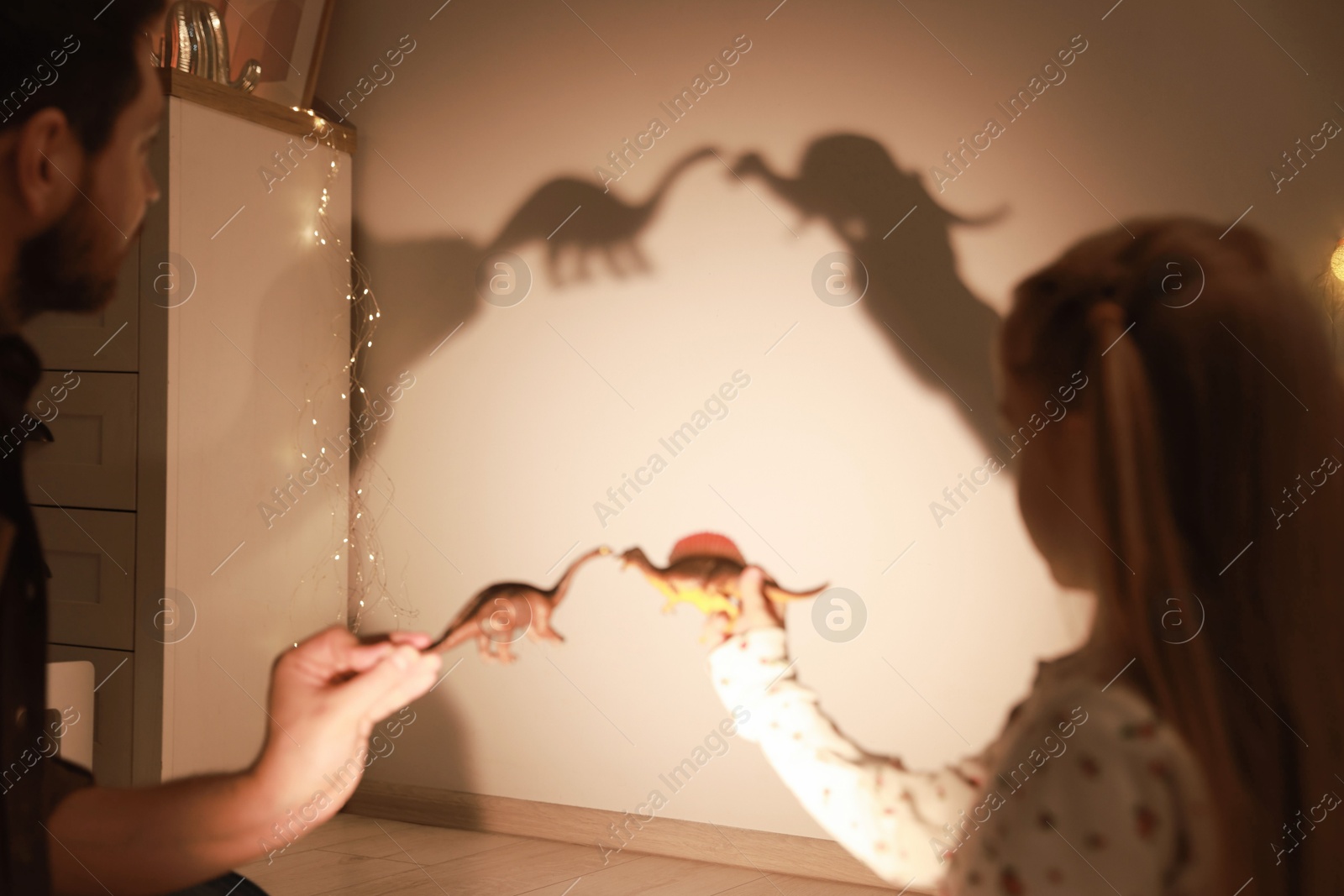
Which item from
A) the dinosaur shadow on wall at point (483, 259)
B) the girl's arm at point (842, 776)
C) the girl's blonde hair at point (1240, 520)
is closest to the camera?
the girl's blonde hair at point (1240, 520)

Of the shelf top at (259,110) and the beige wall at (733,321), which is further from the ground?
the shelf top at (259,110)

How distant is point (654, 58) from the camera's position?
2.15m

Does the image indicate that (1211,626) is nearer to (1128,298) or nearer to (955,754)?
(1128,298)

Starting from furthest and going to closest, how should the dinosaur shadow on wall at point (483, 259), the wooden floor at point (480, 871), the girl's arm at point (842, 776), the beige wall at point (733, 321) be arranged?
the dinosaur shadow on wall at point (483, 259)
the wooden floor at point (480, 871)
the beige wall at point (733, 321)
the girl's arm at point (842, 776)

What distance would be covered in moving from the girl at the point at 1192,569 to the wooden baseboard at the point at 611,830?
3.11ft

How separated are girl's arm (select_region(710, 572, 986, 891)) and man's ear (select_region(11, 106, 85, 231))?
2.51 feet

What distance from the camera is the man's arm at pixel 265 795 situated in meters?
1.02

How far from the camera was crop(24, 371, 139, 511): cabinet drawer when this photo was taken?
107cm

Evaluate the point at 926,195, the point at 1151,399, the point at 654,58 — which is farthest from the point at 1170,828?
the point at 654,58

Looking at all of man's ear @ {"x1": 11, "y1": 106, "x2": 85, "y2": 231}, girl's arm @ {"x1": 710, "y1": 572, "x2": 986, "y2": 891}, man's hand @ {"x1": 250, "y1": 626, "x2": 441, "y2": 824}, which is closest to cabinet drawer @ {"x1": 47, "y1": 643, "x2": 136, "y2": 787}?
man's hand @ {"x1": 250, "y1": 626, "x2": 441, "y2": 824}

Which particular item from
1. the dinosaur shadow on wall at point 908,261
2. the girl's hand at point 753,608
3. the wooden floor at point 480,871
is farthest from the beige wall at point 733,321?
the girl's hand at point 753,608

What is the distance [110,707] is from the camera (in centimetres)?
153

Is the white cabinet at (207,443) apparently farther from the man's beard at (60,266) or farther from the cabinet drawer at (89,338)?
the man's beard at (60,266)

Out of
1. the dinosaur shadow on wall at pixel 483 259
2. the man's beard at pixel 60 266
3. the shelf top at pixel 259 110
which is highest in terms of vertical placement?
the shelf top at pixel 259 110
